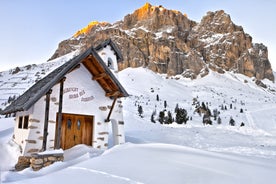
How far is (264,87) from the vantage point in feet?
325

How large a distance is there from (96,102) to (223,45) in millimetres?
111368

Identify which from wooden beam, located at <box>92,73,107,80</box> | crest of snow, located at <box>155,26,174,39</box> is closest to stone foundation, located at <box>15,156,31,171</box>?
wooden beam, located at <box>92,73,107,80</box>

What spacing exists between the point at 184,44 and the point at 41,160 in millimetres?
107956

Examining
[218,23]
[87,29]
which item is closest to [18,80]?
[87,29]

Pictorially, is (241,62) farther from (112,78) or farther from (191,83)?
(112,78)

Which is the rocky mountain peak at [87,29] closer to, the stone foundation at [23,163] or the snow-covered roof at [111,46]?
the snow-covered roof at [111,46]

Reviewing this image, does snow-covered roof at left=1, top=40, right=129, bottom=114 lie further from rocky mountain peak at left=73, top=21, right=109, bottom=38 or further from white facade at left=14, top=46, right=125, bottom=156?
rocky mountain peak at left=73, top=21, right=109, bottom=38

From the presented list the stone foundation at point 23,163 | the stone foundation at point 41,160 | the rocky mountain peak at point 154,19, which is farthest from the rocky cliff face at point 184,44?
the stone foundation at point 41,160

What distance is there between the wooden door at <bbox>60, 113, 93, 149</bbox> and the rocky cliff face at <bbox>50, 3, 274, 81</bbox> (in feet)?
274

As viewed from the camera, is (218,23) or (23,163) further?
(218,23)

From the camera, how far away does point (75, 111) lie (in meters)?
11.0

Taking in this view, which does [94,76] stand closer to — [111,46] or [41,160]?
[111,46]

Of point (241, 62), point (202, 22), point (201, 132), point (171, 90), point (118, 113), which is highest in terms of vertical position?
point (202, 22)

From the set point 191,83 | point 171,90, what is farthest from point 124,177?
point 191,83
